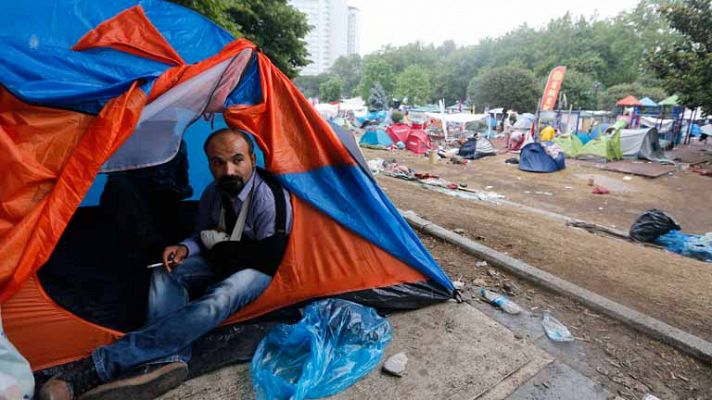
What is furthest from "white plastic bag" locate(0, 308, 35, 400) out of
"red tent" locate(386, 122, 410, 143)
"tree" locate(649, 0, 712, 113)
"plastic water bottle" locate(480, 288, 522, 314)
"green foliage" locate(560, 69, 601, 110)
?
"green foliage" locate(560, 69, 601, 110)

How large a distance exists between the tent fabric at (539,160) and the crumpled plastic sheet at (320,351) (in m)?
11.0

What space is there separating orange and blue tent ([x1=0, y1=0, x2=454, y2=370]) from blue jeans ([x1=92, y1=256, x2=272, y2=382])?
0.56ft

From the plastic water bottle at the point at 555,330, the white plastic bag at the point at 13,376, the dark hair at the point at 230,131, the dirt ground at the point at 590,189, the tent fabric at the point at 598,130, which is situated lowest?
the dirt ground at the point at 590,189

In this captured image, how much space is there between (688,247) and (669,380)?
386 cm

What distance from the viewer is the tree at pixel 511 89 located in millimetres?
34000

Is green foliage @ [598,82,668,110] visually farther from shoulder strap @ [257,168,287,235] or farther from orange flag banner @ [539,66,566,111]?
shoulder strap @ [257,168,287,235]

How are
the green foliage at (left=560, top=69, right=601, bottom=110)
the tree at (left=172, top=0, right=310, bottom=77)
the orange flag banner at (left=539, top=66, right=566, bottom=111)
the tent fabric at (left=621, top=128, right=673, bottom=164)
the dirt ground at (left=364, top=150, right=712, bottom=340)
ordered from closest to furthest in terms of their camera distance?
the dirt ground at (left=364, top=150, right=712, bottom=340) < the tree at (left=172, top=0, right=310, bottom=77) < the tent fabric at (left=621, top=128, right=673, bottom=164) < the orange flag banner at (left=539, top=66, right=566, bottom=111) < the green foliage at (left=560, top=69, right=601, bottom=110)

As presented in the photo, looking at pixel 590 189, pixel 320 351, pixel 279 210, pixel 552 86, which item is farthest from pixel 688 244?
pixel 552 86

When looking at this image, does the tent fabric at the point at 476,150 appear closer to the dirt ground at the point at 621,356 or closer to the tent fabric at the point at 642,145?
the tent fabric at the point at 642,145

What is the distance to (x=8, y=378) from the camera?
4.76 ft

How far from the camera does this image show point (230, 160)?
84.0 inches

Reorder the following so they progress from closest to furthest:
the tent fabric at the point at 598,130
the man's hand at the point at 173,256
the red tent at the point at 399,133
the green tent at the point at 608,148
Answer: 1. the man's hand at the point at 173,256
2. the green tent at the point at 608,148
3. the red tent at the point at 399,133
4. the tent fabric at the point at 598,130

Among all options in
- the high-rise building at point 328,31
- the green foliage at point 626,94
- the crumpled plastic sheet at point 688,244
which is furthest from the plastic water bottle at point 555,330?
the high-rise building at point 328,31

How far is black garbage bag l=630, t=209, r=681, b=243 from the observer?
16.8ft
